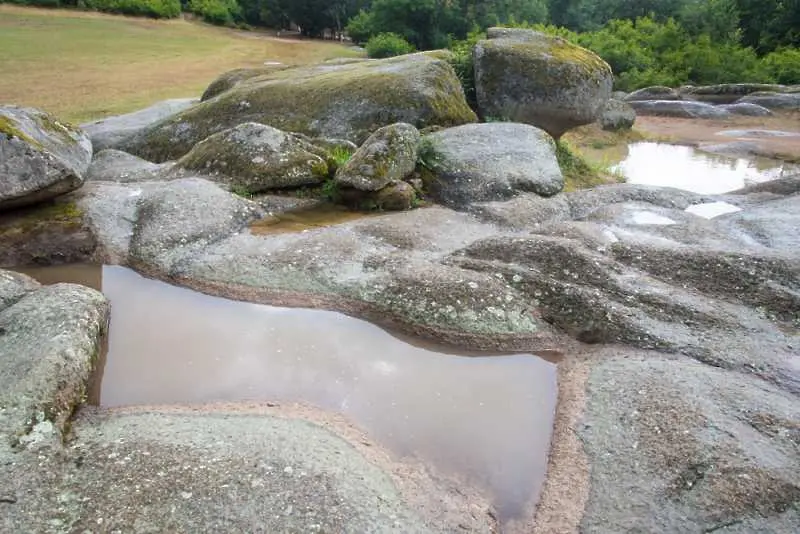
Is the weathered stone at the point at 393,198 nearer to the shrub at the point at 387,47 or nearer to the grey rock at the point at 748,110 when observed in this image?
the grey rock at the point at 748,110

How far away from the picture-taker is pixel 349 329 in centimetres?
722

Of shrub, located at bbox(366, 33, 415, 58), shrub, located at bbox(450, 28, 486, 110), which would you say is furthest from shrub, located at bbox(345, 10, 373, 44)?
shrub, located at bbox(450, 28, 486, 110)

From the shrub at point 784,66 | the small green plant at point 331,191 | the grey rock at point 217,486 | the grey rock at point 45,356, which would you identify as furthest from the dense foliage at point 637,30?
the grey rock at point 217,486

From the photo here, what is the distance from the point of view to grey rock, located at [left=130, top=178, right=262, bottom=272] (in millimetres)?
8961

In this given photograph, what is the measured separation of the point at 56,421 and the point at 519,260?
561 centimetres

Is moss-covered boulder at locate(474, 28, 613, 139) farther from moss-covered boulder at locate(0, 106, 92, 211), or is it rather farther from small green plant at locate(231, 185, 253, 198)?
moss-covered boulder at locate(0, 106, 92, 211)

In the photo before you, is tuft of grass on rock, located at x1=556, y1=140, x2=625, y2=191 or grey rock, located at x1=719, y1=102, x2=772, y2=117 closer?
tuft of grass on rock, located at x1=556, y1=140, x2=625, y2=191

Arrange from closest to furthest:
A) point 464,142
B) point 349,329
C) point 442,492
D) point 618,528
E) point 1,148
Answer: point 618,528, point 442,492, point 349,329, point 1,148, point 464,142

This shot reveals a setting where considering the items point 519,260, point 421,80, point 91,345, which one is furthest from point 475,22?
point 91,345

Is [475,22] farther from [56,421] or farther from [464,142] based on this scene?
[56,421]

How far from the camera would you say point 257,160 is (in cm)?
1147

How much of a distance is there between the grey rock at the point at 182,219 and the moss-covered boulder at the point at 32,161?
118 centimetres

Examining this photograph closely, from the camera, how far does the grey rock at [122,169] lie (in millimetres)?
11977

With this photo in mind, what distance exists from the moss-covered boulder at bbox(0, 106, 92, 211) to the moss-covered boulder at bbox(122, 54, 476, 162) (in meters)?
4.05
